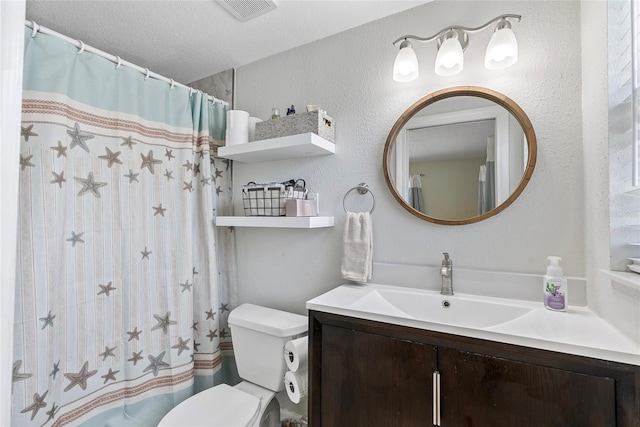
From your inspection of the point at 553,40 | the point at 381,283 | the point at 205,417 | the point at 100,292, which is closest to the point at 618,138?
the point at 553,40

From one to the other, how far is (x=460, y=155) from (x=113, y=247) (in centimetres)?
164

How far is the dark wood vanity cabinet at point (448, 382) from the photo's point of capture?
0.78m

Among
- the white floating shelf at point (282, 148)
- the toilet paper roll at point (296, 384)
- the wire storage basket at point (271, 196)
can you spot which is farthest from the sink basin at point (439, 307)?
the white floating shelf at point (282, 148)

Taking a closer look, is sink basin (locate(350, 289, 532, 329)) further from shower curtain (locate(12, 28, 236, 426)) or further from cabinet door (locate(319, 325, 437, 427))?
shower curtain (locate(12, 28, 236, 426))

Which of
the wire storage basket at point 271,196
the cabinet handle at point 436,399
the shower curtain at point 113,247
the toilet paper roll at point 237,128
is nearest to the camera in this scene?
the cabinet handle at point 436,399

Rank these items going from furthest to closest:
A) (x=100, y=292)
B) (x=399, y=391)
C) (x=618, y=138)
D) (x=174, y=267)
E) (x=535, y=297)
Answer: (x=174, y=267)
(x=100, y=292)
(x=535, y=297)
(x=399, y=391)
(x=618, y=138)

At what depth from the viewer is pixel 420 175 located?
1365 mm

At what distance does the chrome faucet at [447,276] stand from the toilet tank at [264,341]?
659 mm

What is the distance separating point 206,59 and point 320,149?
104 cm

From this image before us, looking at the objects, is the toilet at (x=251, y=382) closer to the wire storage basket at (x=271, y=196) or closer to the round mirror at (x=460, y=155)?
the wire storage basket at (x=271, y=196)

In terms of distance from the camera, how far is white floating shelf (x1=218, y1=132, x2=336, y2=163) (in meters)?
1.45

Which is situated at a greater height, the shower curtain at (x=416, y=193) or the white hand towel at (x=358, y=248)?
the shower curtain at (x=416, y=193)

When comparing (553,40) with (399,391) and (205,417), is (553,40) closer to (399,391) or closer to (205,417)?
(399,391)

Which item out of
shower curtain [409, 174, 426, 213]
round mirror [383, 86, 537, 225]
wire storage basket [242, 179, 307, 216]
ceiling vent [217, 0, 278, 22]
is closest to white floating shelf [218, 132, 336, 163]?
wire storage basket [242, 179, 307, 216]
